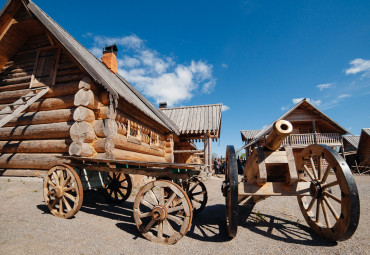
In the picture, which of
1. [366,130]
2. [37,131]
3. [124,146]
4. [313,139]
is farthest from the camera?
[366,130]

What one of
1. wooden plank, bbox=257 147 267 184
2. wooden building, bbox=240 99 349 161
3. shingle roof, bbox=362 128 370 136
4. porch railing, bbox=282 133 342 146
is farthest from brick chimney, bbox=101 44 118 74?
shingle roof, bbox=362 128 370 136

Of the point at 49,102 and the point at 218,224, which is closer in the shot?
the point at 218,224

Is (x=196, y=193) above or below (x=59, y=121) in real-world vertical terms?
below

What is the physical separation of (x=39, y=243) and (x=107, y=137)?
329 cm

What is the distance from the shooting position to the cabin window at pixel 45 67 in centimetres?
663

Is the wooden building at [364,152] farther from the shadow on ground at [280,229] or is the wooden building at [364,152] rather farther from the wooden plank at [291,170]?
the wooden plank at [291,170]

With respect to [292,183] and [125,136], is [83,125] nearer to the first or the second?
[125,136]

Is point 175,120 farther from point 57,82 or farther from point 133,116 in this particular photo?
point 57,82

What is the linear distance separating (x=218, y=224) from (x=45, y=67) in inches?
307

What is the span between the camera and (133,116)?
7.77 meters

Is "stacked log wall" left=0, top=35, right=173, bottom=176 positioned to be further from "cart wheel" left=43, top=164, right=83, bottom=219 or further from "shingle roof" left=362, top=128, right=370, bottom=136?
"shingle roof" left=362, top=128, right=370, bottom=136

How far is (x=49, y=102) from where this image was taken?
21.0ft

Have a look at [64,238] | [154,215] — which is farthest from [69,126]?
[154,215]

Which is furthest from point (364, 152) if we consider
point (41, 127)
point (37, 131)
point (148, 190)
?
point (37, 131)
